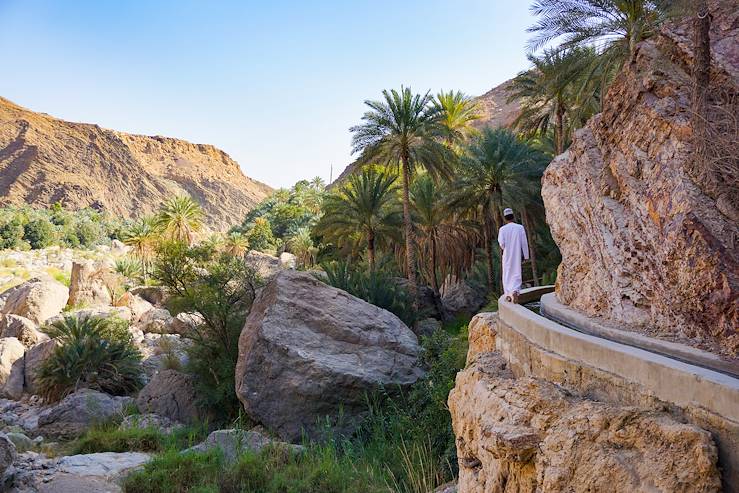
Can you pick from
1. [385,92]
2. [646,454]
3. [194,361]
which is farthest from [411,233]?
[646,454]

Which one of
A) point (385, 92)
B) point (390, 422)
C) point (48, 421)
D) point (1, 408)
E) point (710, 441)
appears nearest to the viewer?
point (710, 441)

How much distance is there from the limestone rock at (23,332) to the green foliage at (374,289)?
37.9 ft

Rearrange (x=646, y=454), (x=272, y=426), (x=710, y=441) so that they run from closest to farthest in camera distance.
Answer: (x=710, y=441), (x=646, y=454), (x=272, y=426)

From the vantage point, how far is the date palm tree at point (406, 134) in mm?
25125

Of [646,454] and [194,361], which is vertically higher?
[646,454]

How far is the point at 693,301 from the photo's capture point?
18.1ft

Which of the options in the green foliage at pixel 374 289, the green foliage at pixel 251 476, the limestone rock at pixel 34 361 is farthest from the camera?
the green foliage at pixel 374 289

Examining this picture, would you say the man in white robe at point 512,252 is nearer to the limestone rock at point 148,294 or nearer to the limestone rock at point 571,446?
the limestone rock at point 571,446

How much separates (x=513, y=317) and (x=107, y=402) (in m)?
13.3

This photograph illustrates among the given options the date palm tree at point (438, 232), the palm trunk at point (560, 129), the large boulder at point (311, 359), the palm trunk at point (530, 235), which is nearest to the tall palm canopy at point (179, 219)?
the date palm tree at point (438, 232)

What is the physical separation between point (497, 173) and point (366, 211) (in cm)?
599

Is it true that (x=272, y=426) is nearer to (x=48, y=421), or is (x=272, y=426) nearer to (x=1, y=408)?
(x=48, y=421)

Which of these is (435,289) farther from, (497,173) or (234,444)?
(234,444)

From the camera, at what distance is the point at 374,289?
2325 centimetres
